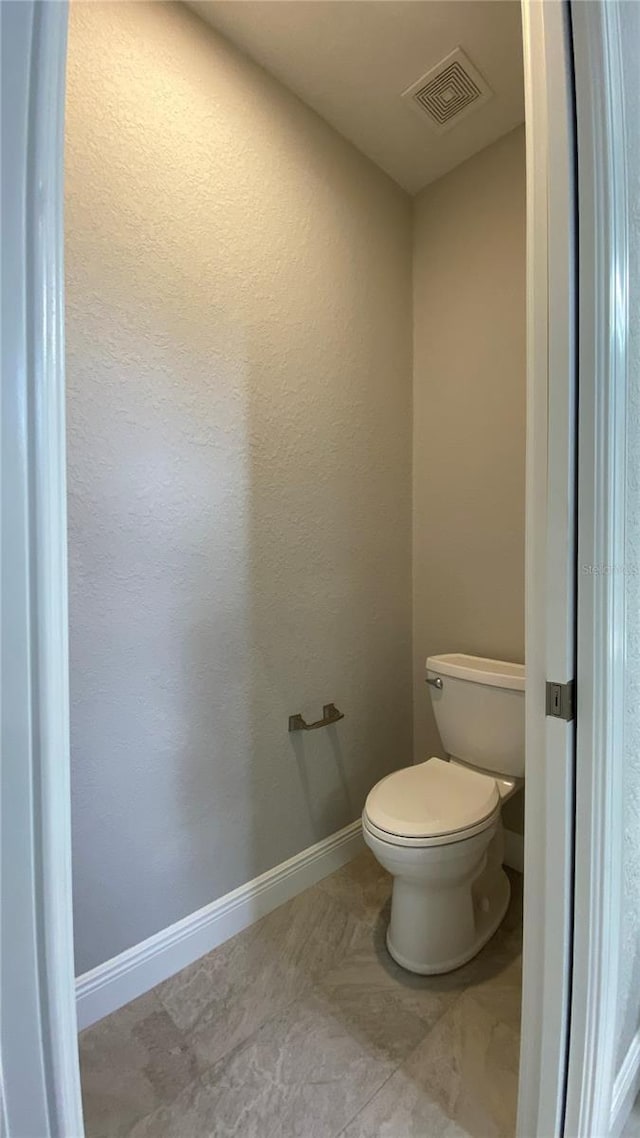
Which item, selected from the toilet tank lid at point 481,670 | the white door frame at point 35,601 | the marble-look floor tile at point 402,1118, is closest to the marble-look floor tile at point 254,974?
the marble-look floor tile at point 402,1118

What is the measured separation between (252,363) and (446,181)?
1188 millimetres

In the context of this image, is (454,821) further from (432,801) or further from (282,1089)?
(282,1089)

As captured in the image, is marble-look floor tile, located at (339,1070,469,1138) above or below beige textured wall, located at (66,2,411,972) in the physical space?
below

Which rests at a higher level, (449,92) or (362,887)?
(449,92)

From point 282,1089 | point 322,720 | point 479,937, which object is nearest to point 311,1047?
point 282,1089

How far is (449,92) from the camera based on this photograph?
4.97ft

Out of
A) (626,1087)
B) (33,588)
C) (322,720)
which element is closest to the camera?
(33,588)

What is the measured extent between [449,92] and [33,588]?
1.99m

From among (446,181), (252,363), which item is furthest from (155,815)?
(446,181)

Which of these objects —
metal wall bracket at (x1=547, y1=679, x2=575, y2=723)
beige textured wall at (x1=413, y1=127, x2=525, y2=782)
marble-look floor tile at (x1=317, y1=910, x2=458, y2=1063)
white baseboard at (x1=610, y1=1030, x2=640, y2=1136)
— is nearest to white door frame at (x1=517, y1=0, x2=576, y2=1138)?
metal wall bracket at (x1=547, y1=679, x2=575, y2=723)

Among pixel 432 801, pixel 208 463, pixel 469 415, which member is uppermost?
pixel 469 415

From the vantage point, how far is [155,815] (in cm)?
129

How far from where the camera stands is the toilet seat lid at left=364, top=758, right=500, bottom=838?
1245 mm

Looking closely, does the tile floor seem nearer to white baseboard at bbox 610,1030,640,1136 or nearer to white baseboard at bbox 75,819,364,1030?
white baseboard at bbox 75,819,364,1030
